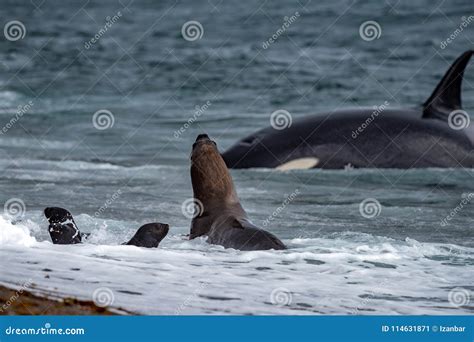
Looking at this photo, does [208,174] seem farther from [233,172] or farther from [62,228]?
[233,172]

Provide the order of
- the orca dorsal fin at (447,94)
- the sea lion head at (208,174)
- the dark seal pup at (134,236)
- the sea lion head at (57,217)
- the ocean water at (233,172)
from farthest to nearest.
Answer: the orca dorsal fin at (447,94) < the sea lion head at (208,174) < the sea lion head at (57,217) < the dark seal pup at (134,236) < the ocean water at (233,172)

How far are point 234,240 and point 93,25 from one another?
3582cm

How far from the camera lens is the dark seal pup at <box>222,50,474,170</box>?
2072cm

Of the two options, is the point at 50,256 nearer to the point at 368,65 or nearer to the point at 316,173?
the point at 316,173

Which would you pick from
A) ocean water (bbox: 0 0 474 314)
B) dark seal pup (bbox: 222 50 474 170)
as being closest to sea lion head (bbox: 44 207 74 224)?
ocean water (bbox: 0 0 474 314)

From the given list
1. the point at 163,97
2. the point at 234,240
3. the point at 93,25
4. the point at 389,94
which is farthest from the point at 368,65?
the point at 234,240

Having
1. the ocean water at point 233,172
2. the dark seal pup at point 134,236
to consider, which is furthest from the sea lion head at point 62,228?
the ocean water at point 233,172

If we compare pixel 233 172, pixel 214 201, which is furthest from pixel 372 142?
pixel 214 201

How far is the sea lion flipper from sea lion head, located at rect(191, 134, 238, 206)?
5.34ft

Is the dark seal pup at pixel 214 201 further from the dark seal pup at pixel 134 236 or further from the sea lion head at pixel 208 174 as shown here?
the dark seal pup at pixel 134 236

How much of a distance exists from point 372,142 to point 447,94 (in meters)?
1.44

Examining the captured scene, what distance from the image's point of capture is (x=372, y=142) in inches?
822

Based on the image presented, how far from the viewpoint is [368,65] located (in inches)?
1485

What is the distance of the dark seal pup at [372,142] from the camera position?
20.7 metres
